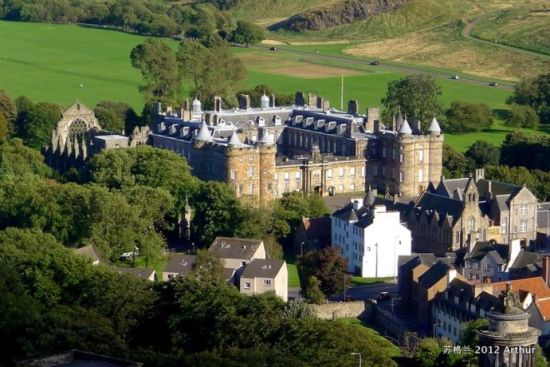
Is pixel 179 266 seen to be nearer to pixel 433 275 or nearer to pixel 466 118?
pixel 433 275

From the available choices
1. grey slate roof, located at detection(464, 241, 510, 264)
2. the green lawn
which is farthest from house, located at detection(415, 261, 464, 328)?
the green lawn

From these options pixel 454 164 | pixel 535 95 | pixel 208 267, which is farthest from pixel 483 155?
pixel 208 267

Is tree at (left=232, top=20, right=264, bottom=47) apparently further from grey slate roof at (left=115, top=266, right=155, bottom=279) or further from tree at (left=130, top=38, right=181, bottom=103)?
grey slate roof at (left=115, top=266, right=155, bottom=279)

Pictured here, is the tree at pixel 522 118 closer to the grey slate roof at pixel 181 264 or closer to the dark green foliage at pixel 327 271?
the dark green foliage at pixel 327 271

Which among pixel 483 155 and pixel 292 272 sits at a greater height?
pixel 483 155

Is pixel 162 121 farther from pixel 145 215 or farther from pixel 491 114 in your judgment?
pixel 491 114

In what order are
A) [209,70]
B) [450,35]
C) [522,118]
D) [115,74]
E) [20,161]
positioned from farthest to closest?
[450,35] < [115,74] < [209,70] < [522,118] < [20,161]

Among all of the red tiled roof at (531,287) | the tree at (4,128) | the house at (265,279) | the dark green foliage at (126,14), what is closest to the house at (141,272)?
the house at (265,279)
